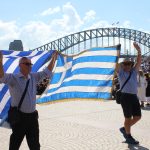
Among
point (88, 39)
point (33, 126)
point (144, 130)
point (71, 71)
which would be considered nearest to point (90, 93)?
point (71, 71)

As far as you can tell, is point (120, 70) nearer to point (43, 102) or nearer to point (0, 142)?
point (43, 102)

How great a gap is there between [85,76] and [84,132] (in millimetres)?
1305

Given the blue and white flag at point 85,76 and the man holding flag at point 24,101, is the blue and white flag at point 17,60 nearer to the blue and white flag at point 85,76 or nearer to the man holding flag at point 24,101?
the blue and white flag at point 85,76

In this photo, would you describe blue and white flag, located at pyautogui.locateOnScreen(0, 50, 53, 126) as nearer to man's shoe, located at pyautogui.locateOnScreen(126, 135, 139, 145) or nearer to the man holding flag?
the man holding flag

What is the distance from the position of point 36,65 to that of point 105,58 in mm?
1397

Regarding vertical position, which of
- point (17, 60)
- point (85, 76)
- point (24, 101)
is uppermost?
point (17, 60)

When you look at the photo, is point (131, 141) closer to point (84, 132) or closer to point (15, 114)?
point (84, 132)

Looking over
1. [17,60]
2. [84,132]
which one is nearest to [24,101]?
[17,60]

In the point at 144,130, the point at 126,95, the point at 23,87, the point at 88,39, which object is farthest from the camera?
the point at 88,39

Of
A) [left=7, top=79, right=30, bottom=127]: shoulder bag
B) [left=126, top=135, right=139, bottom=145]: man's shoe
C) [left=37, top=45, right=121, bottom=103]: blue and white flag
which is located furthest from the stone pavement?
[left=7, top=79, right=30, bottom=127]: shoulder bag

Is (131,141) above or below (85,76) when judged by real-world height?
below

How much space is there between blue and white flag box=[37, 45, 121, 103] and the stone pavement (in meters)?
0.79

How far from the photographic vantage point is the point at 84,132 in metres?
8.36

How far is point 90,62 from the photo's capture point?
7902 millimetres
